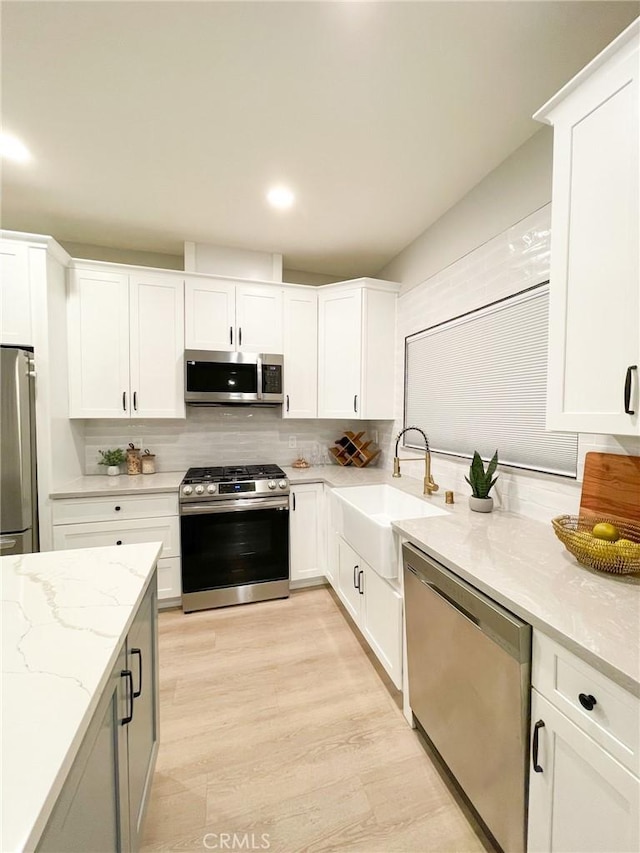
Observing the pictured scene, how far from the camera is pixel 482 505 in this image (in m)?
1.78

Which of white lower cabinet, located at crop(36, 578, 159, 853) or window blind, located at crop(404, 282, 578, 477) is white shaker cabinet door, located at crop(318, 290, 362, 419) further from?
white lower cabinet, located at crop(36, 578, 159, 853)

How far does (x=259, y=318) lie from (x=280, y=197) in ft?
3.11

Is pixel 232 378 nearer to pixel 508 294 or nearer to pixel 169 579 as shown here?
pixel 169 579

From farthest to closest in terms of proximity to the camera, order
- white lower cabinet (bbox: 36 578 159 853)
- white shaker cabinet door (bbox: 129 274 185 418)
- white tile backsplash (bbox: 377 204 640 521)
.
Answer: white shaker cabinet door (bbox: 129 274 185 418)
white tile backsplash (bbox: 377 204 640 521)
white lower cabinet (bbox: 36 578 159 853)

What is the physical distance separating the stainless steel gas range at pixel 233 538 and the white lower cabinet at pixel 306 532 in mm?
83

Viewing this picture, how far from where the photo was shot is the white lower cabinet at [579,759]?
0.72 meters

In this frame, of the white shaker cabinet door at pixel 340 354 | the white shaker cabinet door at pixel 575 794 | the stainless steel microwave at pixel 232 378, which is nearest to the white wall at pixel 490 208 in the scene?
the white shaker cabinet door at pixel 340 354

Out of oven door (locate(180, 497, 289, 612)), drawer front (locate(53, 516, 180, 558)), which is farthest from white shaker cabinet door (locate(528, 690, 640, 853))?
drawer front (locate(53, 516, 180, 558))

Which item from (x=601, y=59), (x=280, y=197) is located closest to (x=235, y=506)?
(x=280, y=197)

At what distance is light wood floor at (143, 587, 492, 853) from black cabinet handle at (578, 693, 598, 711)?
838 mm

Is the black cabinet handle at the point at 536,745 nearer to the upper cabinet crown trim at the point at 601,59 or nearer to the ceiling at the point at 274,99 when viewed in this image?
the upper cabinet crown trim at the point at 601,59

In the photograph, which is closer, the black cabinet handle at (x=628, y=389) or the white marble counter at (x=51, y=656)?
the white marble counter at (x=51, y=656)

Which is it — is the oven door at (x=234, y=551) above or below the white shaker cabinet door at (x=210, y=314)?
below

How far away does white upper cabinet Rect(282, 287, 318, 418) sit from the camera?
2.96 metres
